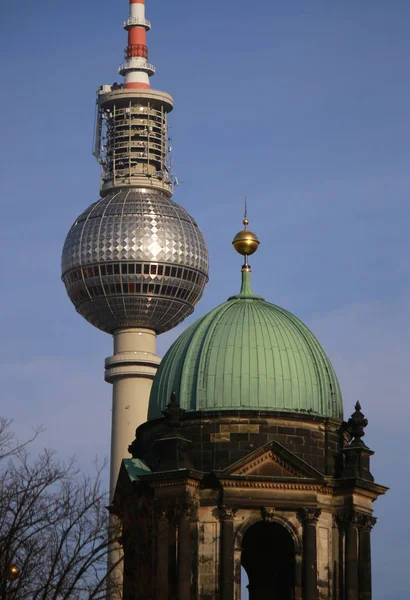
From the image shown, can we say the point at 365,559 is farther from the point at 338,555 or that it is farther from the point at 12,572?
the point at 12,572

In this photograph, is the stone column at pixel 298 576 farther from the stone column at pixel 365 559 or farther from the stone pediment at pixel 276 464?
the stone pediment at pixel 276 464

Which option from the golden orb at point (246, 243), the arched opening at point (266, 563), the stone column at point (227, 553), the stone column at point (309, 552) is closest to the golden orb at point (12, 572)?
the stone column at point (227, 553)

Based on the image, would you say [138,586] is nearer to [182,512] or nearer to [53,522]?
[182,512]

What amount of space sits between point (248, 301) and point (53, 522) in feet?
87.7

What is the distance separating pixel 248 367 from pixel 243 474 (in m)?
6.68

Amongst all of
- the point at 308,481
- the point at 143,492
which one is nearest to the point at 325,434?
the point at 308,481

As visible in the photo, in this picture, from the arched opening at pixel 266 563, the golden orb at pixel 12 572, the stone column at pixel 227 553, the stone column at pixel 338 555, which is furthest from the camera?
the arched opening at pixel 266 563

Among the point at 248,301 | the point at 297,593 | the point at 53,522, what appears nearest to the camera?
the point at 53,522

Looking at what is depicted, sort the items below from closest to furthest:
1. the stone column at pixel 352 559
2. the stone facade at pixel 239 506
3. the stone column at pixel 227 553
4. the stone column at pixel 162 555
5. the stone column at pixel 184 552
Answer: the stone column at pixel 184 552 < the stone column at pixel 227 553 < the stone column at pixel 162 555 < the stone facade at pixel 239 506 < the stone column at pixel 352 559

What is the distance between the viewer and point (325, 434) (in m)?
105

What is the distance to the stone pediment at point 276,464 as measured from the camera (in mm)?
102312

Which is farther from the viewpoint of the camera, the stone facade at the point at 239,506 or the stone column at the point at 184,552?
the stone facade at the point at 239,506

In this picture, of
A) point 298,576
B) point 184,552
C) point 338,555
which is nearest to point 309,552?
point 298,576

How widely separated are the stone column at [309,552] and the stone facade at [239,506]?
51mm
